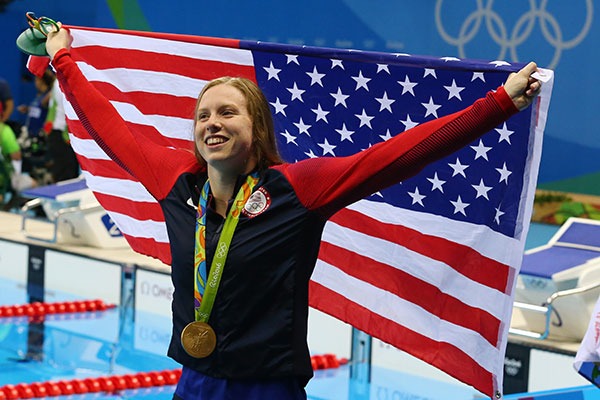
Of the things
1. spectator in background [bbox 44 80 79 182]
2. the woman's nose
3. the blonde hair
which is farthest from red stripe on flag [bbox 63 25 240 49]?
spectator in background [bbox 44 80 79 182]

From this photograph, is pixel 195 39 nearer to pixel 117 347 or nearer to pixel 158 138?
pixel 158 138

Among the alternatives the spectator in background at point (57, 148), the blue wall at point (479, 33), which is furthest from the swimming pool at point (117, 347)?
the blue wall at point (479, 33)

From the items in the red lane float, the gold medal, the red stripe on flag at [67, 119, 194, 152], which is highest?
the red stripe on flag at [67, 119, 194, 152]

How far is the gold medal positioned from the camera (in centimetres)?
289

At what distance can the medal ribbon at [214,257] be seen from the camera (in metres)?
2.88

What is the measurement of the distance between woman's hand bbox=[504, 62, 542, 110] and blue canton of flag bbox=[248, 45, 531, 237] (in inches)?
26.9

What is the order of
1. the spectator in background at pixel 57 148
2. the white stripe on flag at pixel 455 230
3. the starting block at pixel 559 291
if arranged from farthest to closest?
1. the spectator in background at pixel 57 148
2. the starting block at pixel 559 291
3. the white stripe on flag at pixel 455 230

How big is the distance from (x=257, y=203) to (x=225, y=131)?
0.19 metres

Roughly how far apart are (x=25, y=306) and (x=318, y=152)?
A: 5.25m

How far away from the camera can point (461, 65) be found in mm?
3621

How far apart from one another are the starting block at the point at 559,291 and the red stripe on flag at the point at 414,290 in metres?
2.86

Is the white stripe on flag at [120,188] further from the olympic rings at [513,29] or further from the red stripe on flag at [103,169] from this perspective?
the olympic rings at [513,29]

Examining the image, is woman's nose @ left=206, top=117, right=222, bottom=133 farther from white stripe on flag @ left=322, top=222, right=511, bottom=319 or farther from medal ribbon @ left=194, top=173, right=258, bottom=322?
white stripe on flag @ left=322, top=222, right=511, bottom=319

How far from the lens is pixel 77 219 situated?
9.62m
